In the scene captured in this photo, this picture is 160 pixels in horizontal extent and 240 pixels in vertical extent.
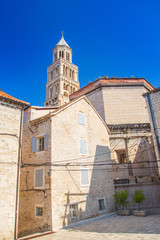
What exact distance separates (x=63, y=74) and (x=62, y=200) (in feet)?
173

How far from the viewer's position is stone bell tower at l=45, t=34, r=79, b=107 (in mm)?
57412

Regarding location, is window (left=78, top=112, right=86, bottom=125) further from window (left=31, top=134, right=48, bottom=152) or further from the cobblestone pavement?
the cobblestone pavement

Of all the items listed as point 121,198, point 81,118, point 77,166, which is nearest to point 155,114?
point 81,118

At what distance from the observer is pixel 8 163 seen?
11.4m

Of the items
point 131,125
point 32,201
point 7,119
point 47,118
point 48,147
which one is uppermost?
point 131,125

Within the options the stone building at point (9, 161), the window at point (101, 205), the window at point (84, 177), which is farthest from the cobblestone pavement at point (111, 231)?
the window at point (84, 177)

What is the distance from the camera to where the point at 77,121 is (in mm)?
17734

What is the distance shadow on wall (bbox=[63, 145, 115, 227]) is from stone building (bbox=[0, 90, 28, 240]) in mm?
4372

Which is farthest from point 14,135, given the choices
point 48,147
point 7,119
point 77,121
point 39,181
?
point 77,121

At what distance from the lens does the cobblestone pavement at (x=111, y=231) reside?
412 inches

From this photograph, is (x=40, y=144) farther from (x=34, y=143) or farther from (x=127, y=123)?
(x=127, y=123)

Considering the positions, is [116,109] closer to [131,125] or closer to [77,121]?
[131,125]

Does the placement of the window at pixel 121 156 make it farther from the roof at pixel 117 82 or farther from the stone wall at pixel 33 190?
the stone wall at pixel 33 190

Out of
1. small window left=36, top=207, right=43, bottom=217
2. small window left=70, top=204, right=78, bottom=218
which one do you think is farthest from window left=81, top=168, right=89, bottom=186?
small window left=36, top=207, right=43, bottom=217
